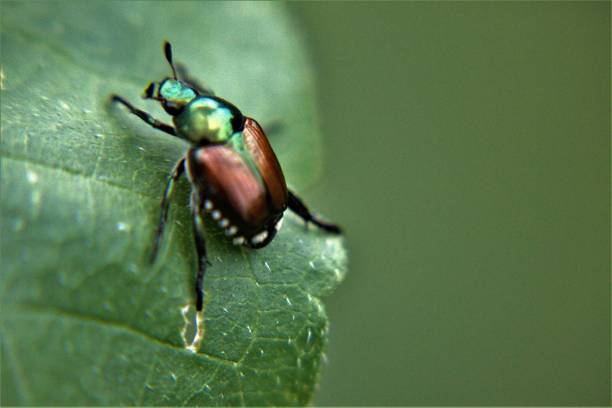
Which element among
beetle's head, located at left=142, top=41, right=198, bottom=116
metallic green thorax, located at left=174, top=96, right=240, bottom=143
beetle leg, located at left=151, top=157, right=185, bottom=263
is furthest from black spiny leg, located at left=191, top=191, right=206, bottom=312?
beetle's head, located at left=142, top=41, right=198, bottom=116

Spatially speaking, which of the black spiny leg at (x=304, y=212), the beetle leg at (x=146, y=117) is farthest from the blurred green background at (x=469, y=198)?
the beetle leg at (x=146, y=117)

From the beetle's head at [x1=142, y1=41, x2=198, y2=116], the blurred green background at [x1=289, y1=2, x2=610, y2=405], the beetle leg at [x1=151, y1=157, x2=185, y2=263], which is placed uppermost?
the beetle's head at [x1=142, y1=41, x2=198, y2=116]

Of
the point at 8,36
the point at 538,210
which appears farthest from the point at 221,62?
the point at 538,210

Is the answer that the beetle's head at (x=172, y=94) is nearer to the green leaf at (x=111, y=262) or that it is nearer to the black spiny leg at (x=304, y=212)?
the green leaf at (x=111, y=262)

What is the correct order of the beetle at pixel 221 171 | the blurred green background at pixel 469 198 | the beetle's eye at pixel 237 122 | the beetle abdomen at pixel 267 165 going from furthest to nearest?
the blurred green background at pixel 469 198
the beetle's eye at pixel 237 122
the beetle abdomen at pixel 267 165
the beetle at pixel 221 171

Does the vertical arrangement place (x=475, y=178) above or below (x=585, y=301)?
above

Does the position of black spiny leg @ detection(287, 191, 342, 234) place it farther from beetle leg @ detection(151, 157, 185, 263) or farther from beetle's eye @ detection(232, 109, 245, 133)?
beetle leg @ detection(151, 157, 185, 263)

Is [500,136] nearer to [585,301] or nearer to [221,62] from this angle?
[585,301]
